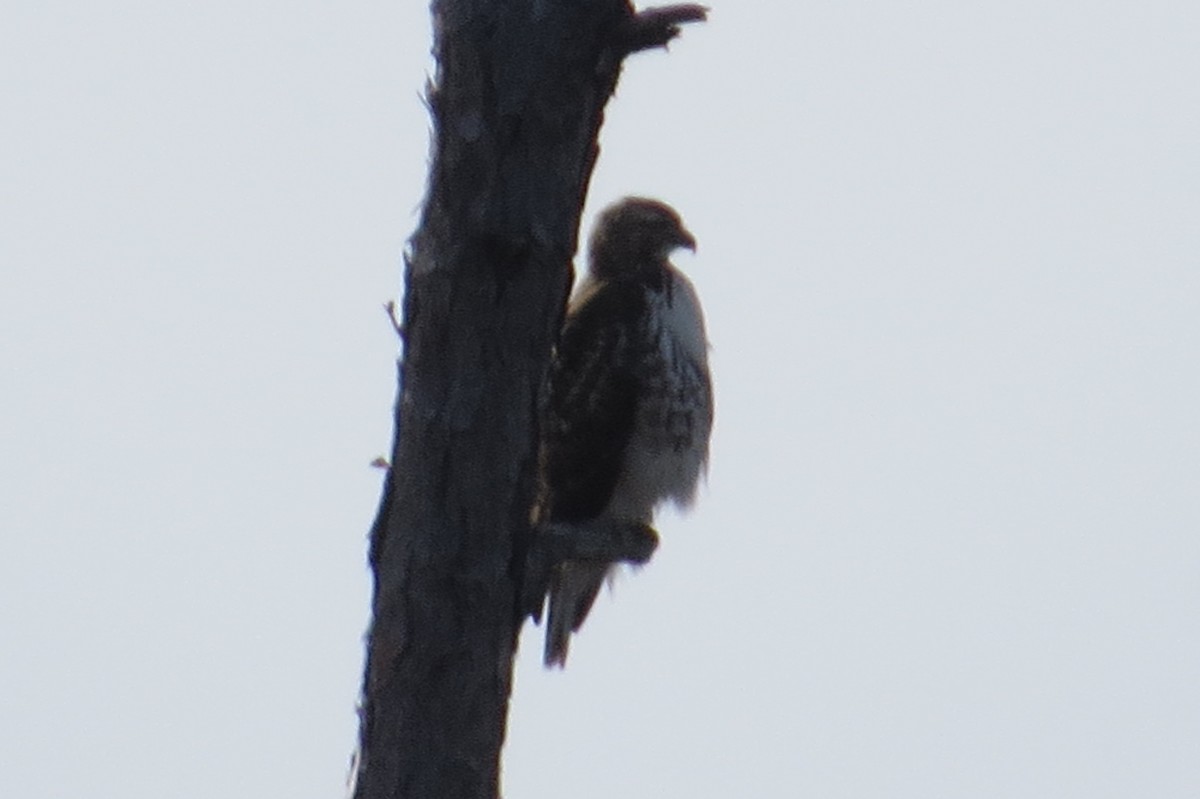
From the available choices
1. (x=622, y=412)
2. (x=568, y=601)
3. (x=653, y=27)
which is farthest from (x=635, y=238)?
(x=653, y=27)

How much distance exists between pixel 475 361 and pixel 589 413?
2.15 meters

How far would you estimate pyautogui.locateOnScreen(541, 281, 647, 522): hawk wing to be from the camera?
259 inches

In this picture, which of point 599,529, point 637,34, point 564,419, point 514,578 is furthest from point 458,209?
point 564,419

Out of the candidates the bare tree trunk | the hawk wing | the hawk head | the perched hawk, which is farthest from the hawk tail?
the bare tree trunk

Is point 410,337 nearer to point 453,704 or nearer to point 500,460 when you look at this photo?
point 500,460

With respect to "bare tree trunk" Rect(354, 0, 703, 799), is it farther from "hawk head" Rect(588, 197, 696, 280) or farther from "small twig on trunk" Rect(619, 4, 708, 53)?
"hawk head" Rect(588, 197, 696, 280)

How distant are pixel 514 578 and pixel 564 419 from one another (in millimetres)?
2035

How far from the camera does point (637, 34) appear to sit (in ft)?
14.5

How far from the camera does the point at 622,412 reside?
662 cm

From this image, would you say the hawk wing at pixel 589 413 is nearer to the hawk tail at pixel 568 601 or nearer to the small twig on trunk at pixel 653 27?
the hawk tail at pixel 568 601

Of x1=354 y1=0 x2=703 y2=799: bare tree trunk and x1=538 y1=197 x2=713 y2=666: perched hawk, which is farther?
x1=538 y1=197 x2=713 y2=666: perched hawk

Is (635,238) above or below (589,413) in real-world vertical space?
above

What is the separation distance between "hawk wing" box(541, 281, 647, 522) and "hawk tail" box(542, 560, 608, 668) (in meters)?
0.36

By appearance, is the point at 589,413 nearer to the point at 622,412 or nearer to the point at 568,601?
the point at 622,412
